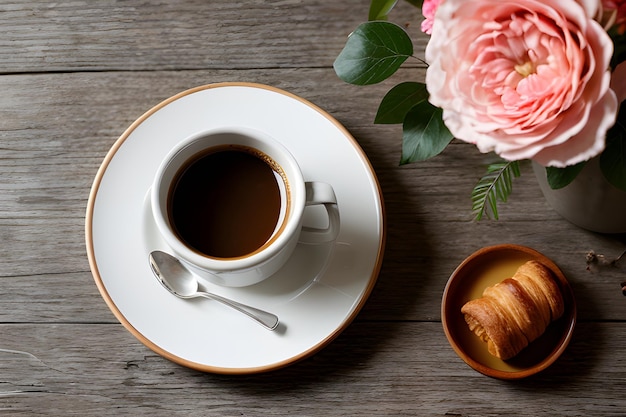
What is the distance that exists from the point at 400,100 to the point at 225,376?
39 cm

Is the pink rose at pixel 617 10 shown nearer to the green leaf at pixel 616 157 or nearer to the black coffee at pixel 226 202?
the green leaf at pixel 616 157

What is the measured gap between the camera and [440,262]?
36.2 inches

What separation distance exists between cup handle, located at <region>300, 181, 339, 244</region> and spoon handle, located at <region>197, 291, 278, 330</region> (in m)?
0.09

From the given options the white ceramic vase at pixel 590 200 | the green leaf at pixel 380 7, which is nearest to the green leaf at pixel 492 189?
the white ceramic vase at pixel 590 200

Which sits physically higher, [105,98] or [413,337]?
[105,98]

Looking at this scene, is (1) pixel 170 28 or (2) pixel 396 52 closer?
(2) pixel 396 52

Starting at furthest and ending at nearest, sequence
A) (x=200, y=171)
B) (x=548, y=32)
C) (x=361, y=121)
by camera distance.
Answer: (x=361, y=121) → (x=200, y=171) → (x=548, y=32)

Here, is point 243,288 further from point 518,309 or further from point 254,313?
point 518,309

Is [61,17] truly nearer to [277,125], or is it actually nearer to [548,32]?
[277,125]

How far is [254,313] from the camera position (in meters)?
0.83

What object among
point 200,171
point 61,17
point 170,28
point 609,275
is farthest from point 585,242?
point 61,17

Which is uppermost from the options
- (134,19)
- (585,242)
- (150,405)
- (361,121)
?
(134,19)

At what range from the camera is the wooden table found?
881 millimetres

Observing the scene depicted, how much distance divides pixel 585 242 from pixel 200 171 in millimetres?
485
